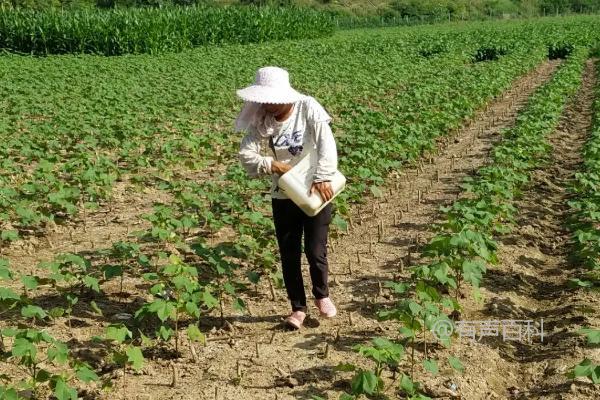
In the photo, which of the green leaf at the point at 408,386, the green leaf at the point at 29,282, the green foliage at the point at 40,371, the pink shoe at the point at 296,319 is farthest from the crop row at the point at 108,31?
the green leaf at the point at 408,386

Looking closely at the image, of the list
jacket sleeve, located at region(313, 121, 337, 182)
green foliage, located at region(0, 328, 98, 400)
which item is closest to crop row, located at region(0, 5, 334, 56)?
jacket sleeve, located at region(313, 121, 337, 182)

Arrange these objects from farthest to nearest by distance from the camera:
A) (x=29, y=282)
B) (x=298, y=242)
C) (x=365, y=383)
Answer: (x=298, y=242) < (x=29, y=282) < (x=365, y=383)

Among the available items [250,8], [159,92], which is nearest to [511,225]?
[159,92]

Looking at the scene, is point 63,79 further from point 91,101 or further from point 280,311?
point 280,311

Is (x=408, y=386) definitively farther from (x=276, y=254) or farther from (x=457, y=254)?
(x=276, y=254)

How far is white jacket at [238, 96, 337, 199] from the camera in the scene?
4.20 metres

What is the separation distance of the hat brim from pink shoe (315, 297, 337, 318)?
139 centimetres

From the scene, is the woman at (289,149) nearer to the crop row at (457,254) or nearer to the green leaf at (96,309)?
the crop row at (457,254)

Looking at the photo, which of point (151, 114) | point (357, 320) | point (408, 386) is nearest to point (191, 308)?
point (357, 320)

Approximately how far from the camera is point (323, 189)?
4.17 meters

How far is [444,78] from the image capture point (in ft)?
57.0

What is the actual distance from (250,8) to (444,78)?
20073 mm

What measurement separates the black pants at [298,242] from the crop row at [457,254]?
49 centimetres

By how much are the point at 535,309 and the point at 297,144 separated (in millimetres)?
2178
